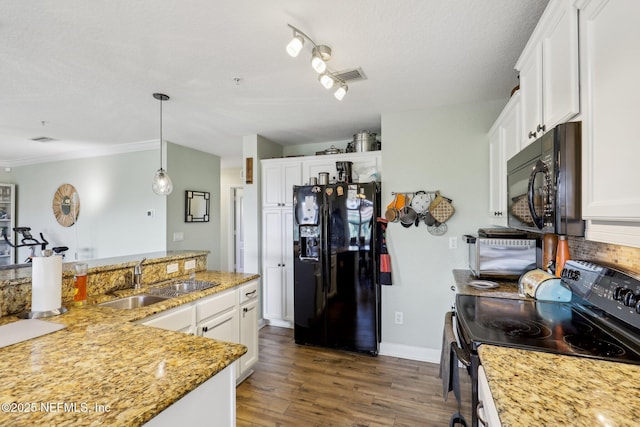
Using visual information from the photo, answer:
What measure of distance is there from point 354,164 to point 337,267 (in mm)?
1185

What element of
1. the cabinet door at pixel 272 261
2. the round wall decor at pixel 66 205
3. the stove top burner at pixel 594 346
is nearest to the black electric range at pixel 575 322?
the stove top burner at pixel 594 346

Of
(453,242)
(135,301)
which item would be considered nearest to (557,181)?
(453,242)

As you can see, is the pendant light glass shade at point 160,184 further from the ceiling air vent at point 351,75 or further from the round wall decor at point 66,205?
the round wall decor at point 66,205

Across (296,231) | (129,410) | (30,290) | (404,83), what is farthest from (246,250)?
(129,410)

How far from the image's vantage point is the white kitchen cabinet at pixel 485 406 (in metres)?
0.87

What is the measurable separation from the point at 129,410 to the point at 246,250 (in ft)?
10.6

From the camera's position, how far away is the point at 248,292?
2613 millimetres

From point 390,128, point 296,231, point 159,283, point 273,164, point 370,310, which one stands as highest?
point 390,128

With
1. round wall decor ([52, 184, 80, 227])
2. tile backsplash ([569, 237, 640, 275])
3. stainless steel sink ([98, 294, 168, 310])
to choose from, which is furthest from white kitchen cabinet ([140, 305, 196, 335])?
round wall decor ([52, 184, 80, 227])

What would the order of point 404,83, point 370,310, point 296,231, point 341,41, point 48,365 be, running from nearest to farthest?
point 48,365 → point 341,41 → point 404,83 → point 370,310 → point 296,231

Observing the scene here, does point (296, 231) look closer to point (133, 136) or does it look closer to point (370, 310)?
point (370, 310)

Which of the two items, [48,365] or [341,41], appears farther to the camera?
[341,41]

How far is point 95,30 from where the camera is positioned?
67.2 inches

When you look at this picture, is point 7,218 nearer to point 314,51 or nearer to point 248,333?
point 248,333
